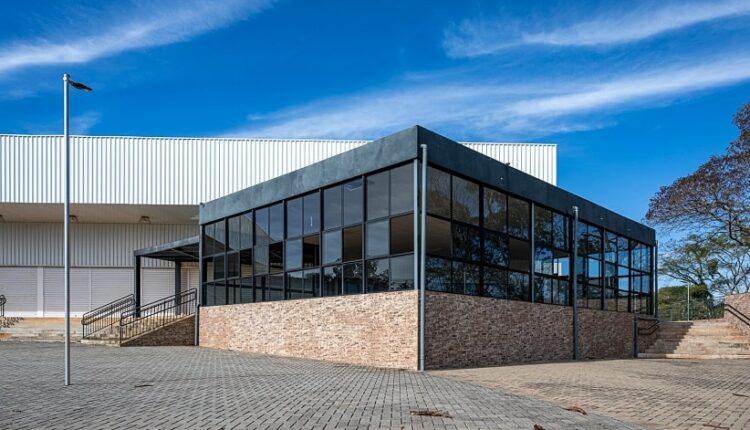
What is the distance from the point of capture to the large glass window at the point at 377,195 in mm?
16219

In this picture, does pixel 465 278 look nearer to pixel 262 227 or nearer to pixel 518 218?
pixel 518 218

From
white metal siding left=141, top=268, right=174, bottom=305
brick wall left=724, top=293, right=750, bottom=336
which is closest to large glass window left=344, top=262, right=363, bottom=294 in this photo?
brick wall left=724, top=293, right=750, bottom=336

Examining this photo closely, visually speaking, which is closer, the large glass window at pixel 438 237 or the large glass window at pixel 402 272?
the large glass window at pixel 402 272

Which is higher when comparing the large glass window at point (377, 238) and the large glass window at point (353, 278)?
the large glass window at point (377, 238)

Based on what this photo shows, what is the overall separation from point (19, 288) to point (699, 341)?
29.6m

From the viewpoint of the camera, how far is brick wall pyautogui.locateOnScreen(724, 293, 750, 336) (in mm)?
26531

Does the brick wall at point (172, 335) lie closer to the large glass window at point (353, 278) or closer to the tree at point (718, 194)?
the large glass window at point (353, 278)

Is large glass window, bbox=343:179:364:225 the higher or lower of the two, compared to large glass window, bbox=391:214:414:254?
higher

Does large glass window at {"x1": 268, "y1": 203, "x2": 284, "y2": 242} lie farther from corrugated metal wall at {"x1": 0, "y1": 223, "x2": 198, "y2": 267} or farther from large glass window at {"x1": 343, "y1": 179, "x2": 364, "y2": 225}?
corrugated metal wall at {"x1": 0, "y1": 223, "x2": 198, "y2": 267}

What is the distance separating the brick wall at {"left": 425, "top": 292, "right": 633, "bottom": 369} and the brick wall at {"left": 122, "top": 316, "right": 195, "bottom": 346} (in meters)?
11.6

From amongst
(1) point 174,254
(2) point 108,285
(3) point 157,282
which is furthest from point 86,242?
(1) point 174,254

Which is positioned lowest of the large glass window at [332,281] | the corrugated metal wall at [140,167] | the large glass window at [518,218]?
the large glass window at [332,281]

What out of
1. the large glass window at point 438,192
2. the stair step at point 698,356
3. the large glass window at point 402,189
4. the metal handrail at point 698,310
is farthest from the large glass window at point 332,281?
the metal handrail at point 698,310

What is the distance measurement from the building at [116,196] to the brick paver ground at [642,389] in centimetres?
1679
